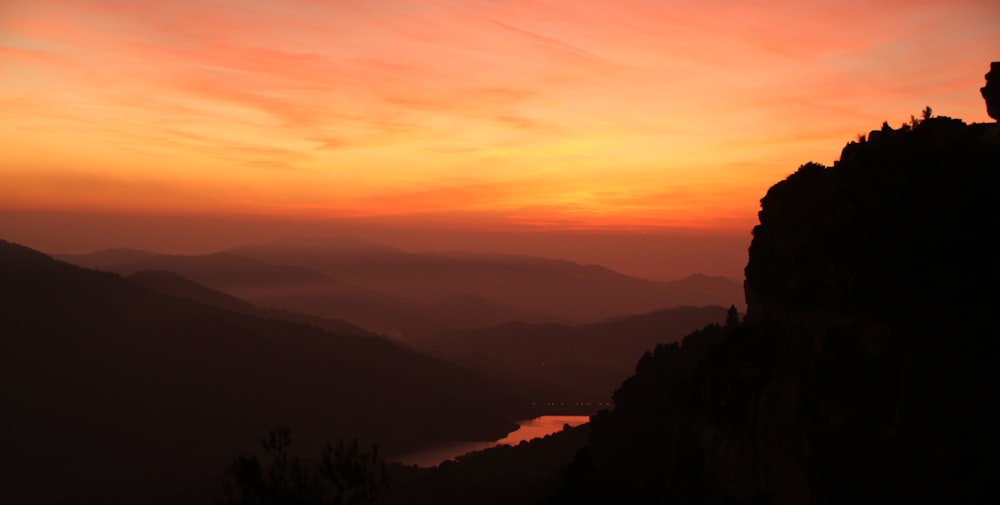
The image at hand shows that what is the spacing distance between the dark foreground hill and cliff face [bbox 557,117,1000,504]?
73 millimetres

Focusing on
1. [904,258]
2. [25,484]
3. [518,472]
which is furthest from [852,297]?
[25,484]

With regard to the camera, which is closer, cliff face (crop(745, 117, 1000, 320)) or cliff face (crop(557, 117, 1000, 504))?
cliff face (crop(557, 117, 1000, 504))

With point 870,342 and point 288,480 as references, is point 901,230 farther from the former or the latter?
point 288,480

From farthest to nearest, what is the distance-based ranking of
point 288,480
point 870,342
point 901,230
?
point 901,230
point 870,342
point 288,480

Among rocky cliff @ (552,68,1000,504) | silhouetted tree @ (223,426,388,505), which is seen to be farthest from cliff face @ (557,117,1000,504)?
silhouetted tree @ (223,426,388,505)

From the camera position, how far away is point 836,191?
44.4m

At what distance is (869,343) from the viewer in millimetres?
37844

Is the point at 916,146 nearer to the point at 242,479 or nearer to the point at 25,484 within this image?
the point at 242,479

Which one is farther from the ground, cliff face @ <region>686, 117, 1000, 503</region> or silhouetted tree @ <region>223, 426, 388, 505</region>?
cliff face @ <region>686, 117, 1000, 503</region>

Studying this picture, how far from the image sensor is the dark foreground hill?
3469cm

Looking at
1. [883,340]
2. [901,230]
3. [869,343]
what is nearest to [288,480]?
[869,343]

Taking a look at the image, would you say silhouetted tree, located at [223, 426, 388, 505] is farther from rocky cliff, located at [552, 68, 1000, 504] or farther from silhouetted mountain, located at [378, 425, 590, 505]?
silhouetted mountain, located at [378, 425, 590, 505]

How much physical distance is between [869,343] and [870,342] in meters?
0.07

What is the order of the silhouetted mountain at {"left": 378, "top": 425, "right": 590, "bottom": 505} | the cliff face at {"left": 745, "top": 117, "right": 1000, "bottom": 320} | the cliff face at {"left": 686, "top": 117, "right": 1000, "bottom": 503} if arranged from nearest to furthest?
the cliff face at {"left": 686, "top": 117, "right": 1000, "bottom": 503}
the cliff face at {"left": 745, "top": 117, "right": 1000, "bottom": 320}
the silhouetted mountain at {"left": 378, "top": 425, "right": 590, "bottom": 505}
